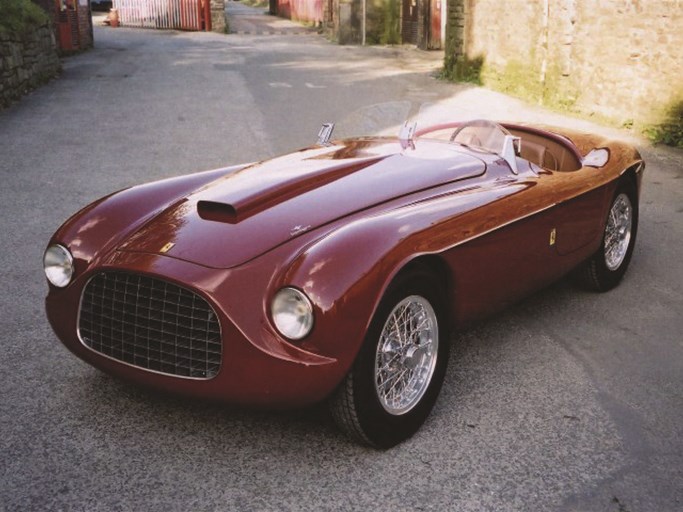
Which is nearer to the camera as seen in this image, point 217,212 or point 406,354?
point 406,354

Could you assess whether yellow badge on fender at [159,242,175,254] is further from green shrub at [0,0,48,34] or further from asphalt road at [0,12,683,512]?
green shrub at [0,0,48,34]

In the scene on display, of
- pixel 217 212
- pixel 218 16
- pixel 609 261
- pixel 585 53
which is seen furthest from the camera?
pixel 218 16

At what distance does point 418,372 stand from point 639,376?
1257 millimetres

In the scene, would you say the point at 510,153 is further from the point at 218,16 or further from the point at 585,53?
the point at 218,16

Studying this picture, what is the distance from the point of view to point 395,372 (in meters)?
3.45

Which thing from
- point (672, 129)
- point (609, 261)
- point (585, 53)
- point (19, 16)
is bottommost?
point (672, 129)

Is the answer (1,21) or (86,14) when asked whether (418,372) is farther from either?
(86,14)

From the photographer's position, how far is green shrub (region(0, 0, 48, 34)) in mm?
13266

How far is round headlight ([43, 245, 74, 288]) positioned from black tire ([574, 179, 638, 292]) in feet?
9.97

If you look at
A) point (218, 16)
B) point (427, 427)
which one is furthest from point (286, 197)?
point (218, 16)

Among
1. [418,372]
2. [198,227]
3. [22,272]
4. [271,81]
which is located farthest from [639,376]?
[271,81]

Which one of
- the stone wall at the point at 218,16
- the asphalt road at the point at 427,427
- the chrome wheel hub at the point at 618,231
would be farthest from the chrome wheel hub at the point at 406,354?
the stone wall at the point at 218,16

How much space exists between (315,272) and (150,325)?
0.69 metres

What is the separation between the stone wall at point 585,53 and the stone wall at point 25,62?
8.27m
